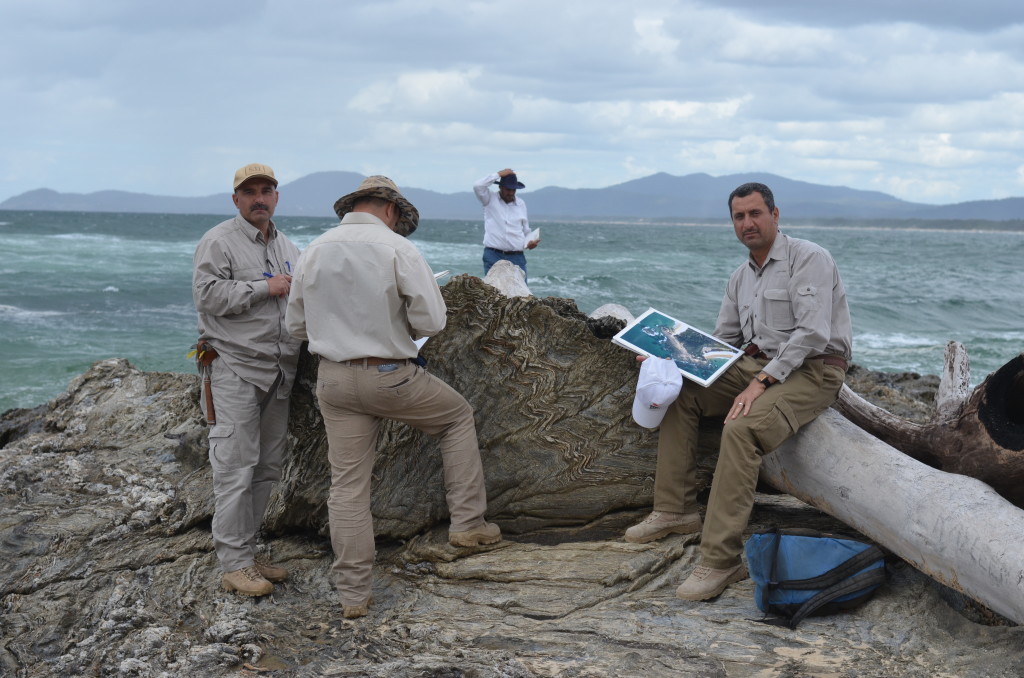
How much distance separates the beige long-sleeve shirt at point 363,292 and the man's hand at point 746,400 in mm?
1572

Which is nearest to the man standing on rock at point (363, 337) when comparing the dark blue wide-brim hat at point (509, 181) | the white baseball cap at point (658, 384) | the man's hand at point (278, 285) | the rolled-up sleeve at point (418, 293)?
the rolled-up sleeve at point (418, 293)

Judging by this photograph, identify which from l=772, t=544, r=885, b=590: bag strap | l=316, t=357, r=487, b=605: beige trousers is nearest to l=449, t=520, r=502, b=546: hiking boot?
l=316, t=357, r=487, b=605: beige trousers

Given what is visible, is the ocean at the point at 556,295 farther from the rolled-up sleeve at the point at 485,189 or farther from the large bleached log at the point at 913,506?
the large bleached log at the point at 913,506

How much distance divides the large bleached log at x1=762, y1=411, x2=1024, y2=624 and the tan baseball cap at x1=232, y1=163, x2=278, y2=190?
327 cm

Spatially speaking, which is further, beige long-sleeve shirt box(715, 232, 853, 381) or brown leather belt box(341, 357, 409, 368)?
beige long-sleeve shirt box(715, 232, 853, 381)

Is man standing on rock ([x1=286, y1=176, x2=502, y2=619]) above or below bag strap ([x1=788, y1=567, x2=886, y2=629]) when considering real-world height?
above

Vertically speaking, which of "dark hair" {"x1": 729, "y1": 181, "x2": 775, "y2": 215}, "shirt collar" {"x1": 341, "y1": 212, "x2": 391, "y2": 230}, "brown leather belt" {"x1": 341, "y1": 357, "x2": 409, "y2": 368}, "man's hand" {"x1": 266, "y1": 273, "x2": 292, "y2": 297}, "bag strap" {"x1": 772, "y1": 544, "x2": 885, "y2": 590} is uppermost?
"dark hair" {"x1": 729, "y1": 181, "x2": 775, "y2": 215}

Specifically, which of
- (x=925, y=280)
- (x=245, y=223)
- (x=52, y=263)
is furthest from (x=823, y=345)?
(x=52, y=263)

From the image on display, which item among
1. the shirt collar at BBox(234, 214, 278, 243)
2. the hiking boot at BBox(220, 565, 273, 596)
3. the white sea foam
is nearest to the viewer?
the hiking boot at BBox(220, 565, 273, 596)

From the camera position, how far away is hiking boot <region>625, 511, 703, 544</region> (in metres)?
5.18

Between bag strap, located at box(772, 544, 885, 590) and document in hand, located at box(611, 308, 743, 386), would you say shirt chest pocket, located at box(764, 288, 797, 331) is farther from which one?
bag strap, located at box(772, 544, 885, 590)

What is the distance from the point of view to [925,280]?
126 ft

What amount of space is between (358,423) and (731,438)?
6.29 feet

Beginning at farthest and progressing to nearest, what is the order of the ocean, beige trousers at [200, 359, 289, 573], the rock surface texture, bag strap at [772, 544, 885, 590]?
the ocean → beige trousers at [200, 359, 289, 573] → bag strap at [772, 544, 885, 590] → the rock surface texture
